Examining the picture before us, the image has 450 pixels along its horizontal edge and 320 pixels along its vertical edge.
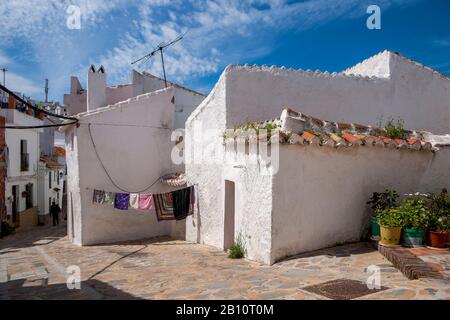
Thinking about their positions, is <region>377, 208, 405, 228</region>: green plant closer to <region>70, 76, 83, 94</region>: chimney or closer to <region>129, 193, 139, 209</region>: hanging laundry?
<region>129, 193, 139, 209</region>: hanging laundry

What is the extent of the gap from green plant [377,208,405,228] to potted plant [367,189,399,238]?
257 mm

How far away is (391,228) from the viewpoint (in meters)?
7.00

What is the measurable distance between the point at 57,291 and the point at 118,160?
675 cm

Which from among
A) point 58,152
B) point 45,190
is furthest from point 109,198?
point 58,152

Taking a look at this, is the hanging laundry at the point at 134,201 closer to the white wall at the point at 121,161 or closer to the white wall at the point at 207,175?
the white wall at the point at 121,161

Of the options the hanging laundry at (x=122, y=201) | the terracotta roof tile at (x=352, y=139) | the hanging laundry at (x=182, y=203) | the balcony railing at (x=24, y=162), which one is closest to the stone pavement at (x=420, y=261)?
the terracotta roof tile at (x=352, y=139)

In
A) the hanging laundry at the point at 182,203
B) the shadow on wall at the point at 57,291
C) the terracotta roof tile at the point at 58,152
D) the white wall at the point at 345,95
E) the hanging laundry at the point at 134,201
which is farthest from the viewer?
the terracotta roof tile at the point at 58,152

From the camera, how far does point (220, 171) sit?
10.1 meters

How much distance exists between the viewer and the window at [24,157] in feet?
71.6

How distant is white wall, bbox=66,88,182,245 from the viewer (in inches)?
491

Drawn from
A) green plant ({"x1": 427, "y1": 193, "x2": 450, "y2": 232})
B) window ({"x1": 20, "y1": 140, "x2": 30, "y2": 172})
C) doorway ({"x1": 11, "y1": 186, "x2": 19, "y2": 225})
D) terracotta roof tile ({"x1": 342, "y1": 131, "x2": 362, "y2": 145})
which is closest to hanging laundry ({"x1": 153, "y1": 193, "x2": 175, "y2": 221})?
terracotta roof tile ({"x1": 342, "y1": 131, "x2": 362, "y2": 145})

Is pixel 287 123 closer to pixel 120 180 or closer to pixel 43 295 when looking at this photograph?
pixel 43 295

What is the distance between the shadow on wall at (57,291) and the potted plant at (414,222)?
5.12 meters

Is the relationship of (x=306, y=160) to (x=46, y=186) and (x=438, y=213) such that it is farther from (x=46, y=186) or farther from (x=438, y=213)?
(x=46, y=186)
